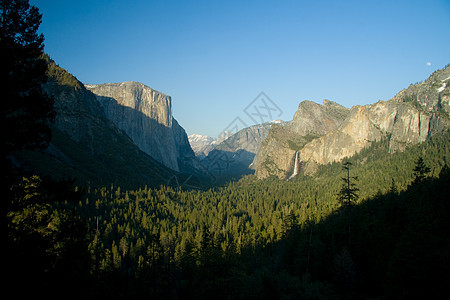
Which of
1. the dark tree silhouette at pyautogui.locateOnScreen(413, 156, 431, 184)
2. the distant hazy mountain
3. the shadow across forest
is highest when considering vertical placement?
the distant hazy mountain

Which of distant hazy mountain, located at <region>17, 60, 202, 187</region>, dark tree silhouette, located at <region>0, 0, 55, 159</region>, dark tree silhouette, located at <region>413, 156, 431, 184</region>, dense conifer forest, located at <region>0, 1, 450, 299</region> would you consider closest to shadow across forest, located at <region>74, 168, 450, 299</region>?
dense conifer forest, located at <region>0, 1, 450, 299</region>

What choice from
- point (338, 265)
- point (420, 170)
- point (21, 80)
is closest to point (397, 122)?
point (420, 170)

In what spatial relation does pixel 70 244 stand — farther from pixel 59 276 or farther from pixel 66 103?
pixel 66 103

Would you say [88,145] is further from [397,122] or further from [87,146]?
[397,122]

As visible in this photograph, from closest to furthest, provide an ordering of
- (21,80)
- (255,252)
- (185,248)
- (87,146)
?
(21,80) → (255,252) → (185,248) → (87,146)

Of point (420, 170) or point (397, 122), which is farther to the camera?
point (397, 122)

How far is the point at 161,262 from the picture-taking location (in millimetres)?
A: 48562

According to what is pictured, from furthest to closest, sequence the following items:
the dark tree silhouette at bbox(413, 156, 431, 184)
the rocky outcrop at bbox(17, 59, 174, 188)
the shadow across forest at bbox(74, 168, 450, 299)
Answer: the rocky outcrop at bbox(17, 59, 174, 188), the dark tree silhouette at bbox(413, 156, 431, 184), the shadow across forest at bbox(74, 168, 450, 299)

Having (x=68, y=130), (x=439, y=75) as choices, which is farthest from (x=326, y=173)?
(x=68, y=130)

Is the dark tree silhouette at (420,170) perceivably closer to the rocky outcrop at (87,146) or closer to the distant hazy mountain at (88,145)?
the rocky outcrop at (87,146)

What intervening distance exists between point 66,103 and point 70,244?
179773 millimetres

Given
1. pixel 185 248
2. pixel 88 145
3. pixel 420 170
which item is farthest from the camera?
pixel 88 145

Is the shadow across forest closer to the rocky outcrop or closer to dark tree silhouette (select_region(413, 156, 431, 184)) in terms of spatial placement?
dark tree silhouette (select_region(413, 156, 431, 184))

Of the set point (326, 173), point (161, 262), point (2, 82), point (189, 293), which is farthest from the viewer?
point (326, 173)
